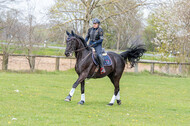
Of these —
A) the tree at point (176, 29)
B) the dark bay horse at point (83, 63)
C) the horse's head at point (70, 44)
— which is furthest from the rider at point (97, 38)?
the tree at point (176, 29)

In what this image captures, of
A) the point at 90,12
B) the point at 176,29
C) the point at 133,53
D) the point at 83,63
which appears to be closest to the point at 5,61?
the point at 90,12

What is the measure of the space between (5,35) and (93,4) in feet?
25.5

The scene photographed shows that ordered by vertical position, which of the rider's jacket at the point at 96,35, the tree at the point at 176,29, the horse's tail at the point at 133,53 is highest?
the tree at the point at 176,29

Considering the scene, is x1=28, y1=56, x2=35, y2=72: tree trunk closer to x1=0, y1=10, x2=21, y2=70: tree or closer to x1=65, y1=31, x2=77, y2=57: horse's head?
x1=0, y1=10, x2=21, y2=70: tree

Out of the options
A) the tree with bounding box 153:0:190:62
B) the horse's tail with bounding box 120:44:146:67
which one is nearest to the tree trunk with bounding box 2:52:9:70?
the horse's tail with bounding box 120:44:146:67

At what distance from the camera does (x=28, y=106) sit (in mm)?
8867

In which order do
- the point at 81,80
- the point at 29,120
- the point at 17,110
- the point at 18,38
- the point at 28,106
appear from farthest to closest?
the point at 18,38, the point at 81,80, the point at 28,106, the point at 17,110, the point at 29,120

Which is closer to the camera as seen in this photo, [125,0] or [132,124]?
[132,124]

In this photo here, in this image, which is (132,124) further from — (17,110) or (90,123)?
(17,110)

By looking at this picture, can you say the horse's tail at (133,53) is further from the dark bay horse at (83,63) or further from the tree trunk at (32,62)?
the tree trunk at (32,62)

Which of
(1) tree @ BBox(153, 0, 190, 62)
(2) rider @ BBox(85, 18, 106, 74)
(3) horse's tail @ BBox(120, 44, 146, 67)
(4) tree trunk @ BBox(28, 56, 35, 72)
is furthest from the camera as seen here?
(1) tree @ BBox(153, 0, 190, 62)

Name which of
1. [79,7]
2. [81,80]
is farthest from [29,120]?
[79,7]

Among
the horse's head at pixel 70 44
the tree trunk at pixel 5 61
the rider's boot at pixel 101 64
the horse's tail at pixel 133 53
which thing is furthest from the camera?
the tree trunk at pixel 5 61

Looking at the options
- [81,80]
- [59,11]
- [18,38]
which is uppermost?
[59,11]
